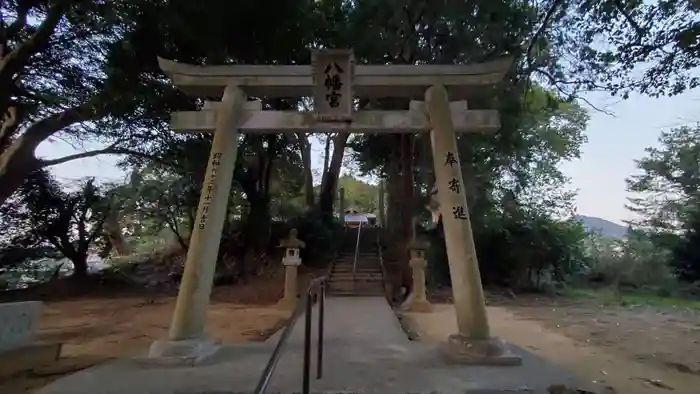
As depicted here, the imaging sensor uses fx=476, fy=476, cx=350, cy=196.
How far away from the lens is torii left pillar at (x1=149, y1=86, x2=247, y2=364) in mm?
4637

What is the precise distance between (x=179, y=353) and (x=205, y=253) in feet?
3.44

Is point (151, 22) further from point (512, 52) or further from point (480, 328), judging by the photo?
point (480, 328)

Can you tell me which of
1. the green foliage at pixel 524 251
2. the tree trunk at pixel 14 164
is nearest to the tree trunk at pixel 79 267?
the tree trunk at pixel 14 164

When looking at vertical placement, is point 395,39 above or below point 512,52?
above

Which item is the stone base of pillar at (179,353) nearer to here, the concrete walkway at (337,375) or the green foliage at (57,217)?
the concrete walkway at (337,375)

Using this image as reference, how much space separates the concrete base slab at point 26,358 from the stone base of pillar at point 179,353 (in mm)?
1966

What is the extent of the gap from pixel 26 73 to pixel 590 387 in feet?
33.7

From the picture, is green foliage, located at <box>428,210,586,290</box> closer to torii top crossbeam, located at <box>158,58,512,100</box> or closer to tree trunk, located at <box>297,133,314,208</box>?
tree trunk, located at <box>297,133,314,208</box>

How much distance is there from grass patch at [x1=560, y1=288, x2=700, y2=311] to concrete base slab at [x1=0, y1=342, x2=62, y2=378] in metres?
12.8

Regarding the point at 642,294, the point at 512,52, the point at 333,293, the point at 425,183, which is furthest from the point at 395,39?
the point at 642,294

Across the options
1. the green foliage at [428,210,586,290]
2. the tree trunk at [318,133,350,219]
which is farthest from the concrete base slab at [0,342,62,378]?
the tree trunk at [318,133,350,219]

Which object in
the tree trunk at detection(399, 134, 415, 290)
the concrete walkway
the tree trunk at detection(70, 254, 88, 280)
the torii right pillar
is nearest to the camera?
the concrete walkway

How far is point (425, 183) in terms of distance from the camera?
46.9ft

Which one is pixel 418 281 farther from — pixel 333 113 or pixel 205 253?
pixel 205 253
